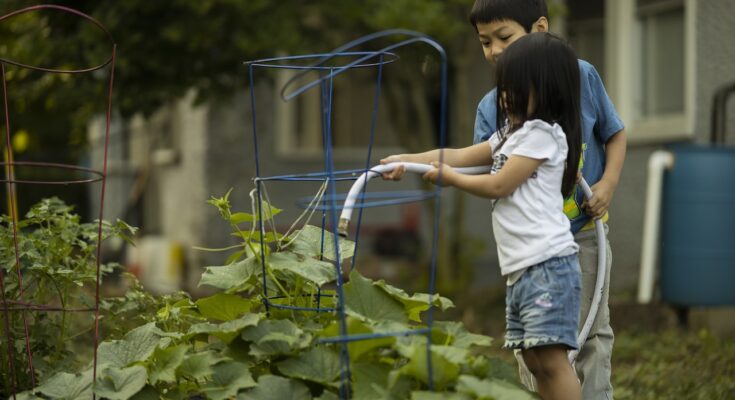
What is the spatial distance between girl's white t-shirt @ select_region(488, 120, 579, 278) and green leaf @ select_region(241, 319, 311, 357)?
0.51m

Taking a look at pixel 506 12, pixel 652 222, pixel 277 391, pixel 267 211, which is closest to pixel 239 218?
pixel 267 211

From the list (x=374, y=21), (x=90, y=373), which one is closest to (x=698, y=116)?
(x=374, y=21)

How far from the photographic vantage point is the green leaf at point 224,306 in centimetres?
274

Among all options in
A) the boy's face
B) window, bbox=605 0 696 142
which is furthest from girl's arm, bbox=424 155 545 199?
window, bbox=605 0 696 142

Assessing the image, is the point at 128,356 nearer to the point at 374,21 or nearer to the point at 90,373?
the point at 90,373

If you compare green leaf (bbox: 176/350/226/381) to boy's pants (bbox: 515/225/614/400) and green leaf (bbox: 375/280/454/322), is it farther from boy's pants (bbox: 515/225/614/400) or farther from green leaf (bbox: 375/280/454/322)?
boy's pants (bbox: 515/225/614/400)

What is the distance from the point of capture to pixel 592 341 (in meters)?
3.02

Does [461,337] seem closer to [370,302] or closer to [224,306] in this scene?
[370,302]

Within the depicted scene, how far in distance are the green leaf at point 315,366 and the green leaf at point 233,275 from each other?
285 millimetres

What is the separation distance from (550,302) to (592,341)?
631 millimetres

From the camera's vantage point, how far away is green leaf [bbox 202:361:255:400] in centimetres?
243

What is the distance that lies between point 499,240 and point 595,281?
1.82ft

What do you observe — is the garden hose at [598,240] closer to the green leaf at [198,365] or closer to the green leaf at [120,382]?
the green leaf at [198,365]

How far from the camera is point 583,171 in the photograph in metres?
2.99
